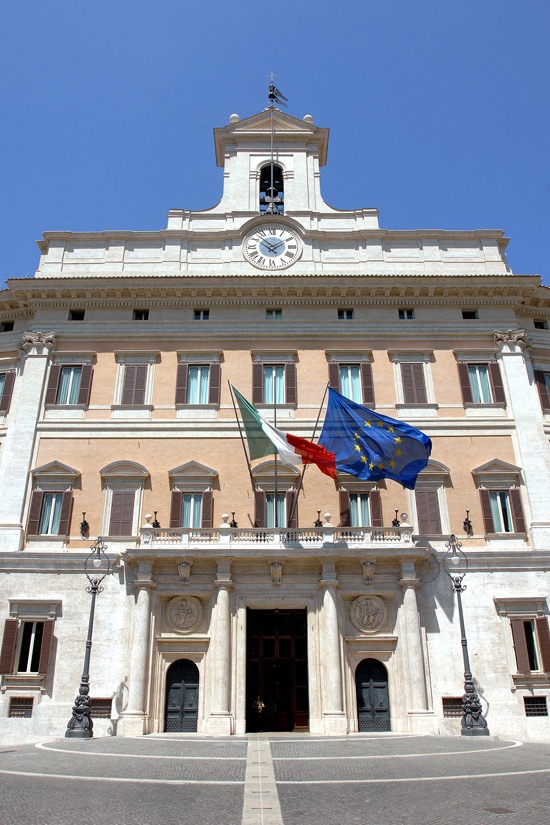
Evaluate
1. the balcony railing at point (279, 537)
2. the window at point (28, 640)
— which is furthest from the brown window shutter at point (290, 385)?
the window at point (28, 640)

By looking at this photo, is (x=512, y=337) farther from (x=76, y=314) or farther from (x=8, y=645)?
(x=8, y=645)

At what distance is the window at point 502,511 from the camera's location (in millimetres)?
24078

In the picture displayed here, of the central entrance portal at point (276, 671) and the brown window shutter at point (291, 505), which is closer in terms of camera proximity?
the central entrance portal at point (276, 671)

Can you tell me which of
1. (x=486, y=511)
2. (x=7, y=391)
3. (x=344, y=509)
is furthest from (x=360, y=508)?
(x=7, y=391)

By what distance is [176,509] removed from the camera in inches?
950

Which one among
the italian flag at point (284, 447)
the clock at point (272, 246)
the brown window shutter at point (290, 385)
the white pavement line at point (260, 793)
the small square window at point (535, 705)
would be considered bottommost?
the white pavement line at point (260, 793)

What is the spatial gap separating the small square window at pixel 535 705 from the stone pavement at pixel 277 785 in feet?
21.7

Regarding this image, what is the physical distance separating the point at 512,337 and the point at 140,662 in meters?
18.7

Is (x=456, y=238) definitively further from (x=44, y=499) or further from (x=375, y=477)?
(x=44, y=499)

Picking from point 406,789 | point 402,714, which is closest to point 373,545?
point 402,714

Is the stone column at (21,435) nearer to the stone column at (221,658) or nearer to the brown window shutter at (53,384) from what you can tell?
the brown window shutter at (53,384)

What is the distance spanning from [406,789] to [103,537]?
16.5m

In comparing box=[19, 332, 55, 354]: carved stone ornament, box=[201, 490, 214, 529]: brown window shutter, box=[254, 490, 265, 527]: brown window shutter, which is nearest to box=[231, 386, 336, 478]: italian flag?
box=[254, 490, 265, 527]: brown window shutter

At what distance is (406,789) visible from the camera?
9.20m
